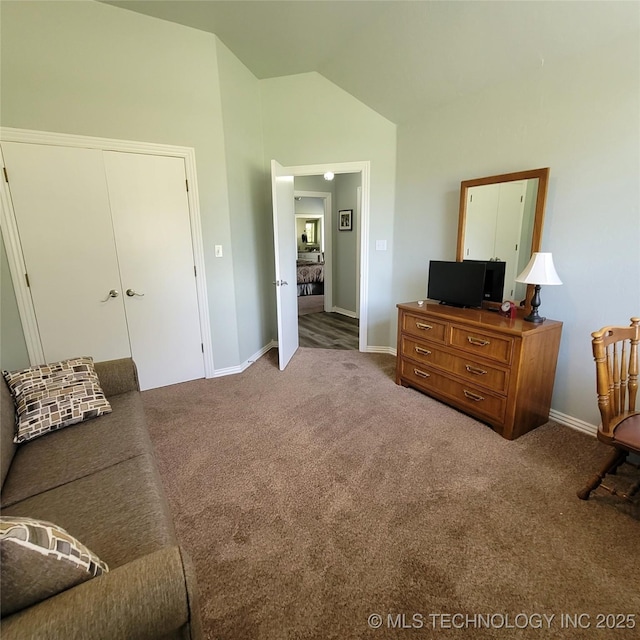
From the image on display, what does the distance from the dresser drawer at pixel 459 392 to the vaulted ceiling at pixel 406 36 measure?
7.43 feet

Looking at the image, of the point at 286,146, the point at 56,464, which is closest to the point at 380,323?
the point at 286,146

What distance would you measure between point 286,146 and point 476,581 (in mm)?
3893

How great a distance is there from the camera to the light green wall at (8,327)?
2.44 meters

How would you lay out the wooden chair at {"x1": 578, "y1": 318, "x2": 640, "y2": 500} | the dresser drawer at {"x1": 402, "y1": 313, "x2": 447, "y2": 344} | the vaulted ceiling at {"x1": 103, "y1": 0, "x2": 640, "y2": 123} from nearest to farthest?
the wooden chair at {"x1": 578, "y1": 318, "x2": 640, "y2": 500}, the vaulted ceiling at {"x1": 103, "y1": 0, "x2": 640, "y2": 123}, the dresser drawer at {"x1": 402, "y1": 313, "x2": 447, "y2": 344}

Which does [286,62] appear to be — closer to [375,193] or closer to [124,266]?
[375,193]

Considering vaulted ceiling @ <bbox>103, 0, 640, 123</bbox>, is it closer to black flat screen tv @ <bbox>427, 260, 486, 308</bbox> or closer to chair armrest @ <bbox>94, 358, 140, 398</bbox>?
black flat screen tv @ <bbox>427, 260, 486, 308</bbox>

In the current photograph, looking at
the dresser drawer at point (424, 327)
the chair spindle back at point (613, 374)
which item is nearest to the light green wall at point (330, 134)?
the dresser drawer at point (424, 327)

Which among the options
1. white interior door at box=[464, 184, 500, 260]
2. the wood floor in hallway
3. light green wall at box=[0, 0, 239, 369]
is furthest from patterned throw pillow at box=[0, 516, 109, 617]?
the wood floor in hallway

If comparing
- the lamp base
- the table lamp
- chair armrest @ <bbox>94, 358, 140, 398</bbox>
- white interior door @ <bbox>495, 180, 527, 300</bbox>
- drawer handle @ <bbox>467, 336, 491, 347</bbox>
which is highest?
white interior door @ <bbox>495, 180, 527, 300</bbox>

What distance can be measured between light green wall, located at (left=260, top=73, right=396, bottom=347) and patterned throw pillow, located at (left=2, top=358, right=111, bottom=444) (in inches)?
115

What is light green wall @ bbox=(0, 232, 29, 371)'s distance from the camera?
2443mm

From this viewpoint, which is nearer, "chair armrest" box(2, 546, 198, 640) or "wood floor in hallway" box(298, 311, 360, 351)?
"chair armrest" box(2, 546, 198, 640)

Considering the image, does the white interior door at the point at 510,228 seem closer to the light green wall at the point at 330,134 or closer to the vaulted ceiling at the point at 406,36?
the vaulted ceiling at the point at 406,36

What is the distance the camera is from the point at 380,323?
398 cm
